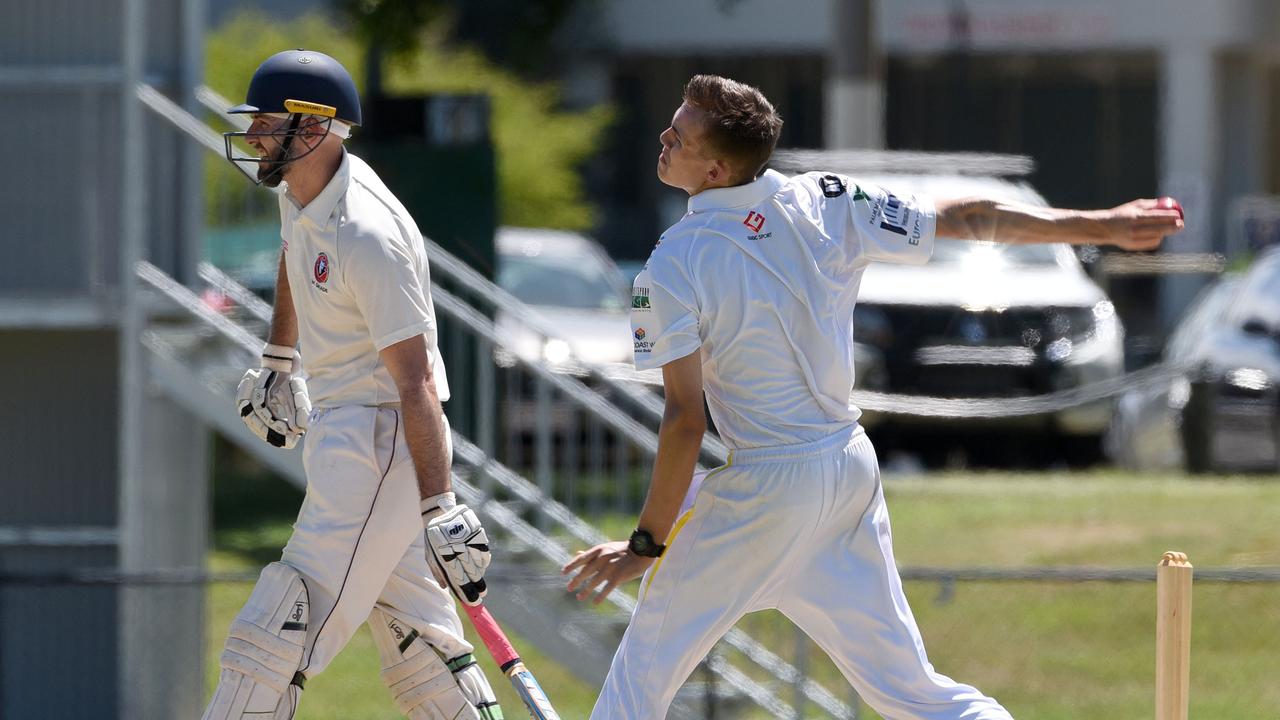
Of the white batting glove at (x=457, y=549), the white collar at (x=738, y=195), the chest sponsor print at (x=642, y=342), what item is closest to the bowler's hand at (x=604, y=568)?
the white batting glove at (x=457, y=549)

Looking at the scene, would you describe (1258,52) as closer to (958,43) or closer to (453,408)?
(958,43)

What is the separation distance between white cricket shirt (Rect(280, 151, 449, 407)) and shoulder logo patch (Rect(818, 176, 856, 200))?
1056 millimetres

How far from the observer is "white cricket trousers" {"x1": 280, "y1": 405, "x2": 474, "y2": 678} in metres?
5.41

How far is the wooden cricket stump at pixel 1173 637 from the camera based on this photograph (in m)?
5.12

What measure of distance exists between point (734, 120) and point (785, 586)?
114cm

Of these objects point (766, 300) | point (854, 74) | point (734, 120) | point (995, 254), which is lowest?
point (995, 254)

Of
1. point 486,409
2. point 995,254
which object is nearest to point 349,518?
point 486,409

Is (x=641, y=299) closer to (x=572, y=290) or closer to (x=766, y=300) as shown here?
(x=766, y=300)

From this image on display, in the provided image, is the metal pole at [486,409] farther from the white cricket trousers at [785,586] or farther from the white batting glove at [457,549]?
the white cricket trousers at [785,586]

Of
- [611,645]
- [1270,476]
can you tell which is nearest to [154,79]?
[611,645]

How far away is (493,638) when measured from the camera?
5.50 meters

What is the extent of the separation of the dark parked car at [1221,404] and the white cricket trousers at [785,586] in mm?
9164

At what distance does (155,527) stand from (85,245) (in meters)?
1.25

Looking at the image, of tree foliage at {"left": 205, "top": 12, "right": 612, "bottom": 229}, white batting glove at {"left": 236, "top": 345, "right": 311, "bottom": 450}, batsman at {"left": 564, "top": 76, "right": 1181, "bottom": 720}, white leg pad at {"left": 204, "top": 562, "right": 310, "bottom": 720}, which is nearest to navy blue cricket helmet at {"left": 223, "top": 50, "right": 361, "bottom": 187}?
white batting glove at {"left": 236, "top": 345, "right": 311, "bottom": 450}
